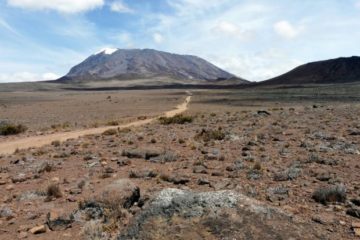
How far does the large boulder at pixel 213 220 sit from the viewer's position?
6438mm

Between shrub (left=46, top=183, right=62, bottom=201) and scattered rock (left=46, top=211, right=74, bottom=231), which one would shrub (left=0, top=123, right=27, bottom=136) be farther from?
scattered rock (left=46, top=211, right=74, bottom=231)

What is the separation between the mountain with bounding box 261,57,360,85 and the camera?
485ft

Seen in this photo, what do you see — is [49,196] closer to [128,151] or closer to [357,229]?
[128,151]

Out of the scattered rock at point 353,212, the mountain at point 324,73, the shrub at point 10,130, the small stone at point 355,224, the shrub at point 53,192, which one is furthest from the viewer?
the mountain at point 324,73

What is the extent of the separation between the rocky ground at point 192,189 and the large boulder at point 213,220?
0.01 meters

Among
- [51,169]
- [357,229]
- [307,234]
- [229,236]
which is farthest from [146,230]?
[51,169]

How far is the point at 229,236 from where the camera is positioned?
637 cm

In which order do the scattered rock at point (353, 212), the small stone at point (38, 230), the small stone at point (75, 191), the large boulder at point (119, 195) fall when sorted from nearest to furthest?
the scattered rock at point (353, 212)
the small stone at point (38, 230)
the large boulder at point (119, 195)
the small stone at point (75, 191)

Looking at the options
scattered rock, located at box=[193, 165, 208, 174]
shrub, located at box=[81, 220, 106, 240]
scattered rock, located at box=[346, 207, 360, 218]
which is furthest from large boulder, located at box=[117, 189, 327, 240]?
scattered rock, located at box=[193, 165, 208, 174]

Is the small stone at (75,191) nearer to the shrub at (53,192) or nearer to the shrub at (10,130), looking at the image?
the shrub at (53,192)

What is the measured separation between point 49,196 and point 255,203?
590cm

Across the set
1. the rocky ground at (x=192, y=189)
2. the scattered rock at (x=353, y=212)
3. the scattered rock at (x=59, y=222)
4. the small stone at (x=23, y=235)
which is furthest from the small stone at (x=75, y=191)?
the scattered rock at (x=353, y=212)

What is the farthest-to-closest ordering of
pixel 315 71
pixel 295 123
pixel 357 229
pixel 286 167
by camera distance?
1. pixel 315 71
2. pixel 295 123
3. pixel 286 167
4. pixel 357 229

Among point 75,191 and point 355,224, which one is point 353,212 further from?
point 75,191
